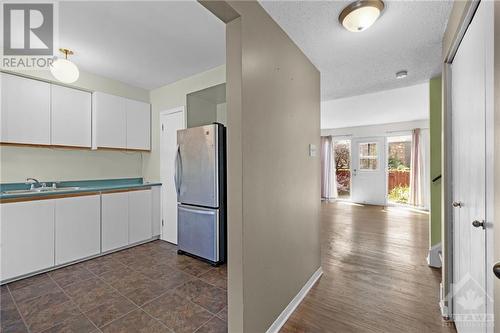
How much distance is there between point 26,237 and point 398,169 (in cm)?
798

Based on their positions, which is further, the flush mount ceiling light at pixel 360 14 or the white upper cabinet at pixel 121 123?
the white upper cabinet at pixel 121 123

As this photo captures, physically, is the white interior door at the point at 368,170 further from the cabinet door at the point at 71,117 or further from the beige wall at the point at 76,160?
the cabinet door at the point at 71,117

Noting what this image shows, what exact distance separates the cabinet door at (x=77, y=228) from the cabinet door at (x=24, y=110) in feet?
2.78

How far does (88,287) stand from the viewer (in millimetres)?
2143

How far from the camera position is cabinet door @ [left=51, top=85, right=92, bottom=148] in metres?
2.72

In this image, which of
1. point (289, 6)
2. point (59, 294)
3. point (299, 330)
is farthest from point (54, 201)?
point (289, 6)

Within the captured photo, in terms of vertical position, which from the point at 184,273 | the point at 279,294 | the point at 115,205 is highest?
the point at 115,205

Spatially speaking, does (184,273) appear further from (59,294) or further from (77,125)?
(77,125)

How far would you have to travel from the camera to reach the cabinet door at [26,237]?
2.16 m

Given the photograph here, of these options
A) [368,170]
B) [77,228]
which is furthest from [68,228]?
[368,170]

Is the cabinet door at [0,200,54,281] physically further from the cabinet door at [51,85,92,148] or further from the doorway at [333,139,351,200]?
the doorway at [333,139,351,200]

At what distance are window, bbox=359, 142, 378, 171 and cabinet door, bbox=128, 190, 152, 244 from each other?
20.8 feet

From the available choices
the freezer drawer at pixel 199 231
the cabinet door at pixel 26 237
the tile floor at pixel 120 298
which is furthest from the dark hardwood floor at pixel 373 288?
the cabinet door at pixel 26 237

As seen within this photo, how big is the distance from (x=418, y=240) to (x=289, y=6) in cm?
393
